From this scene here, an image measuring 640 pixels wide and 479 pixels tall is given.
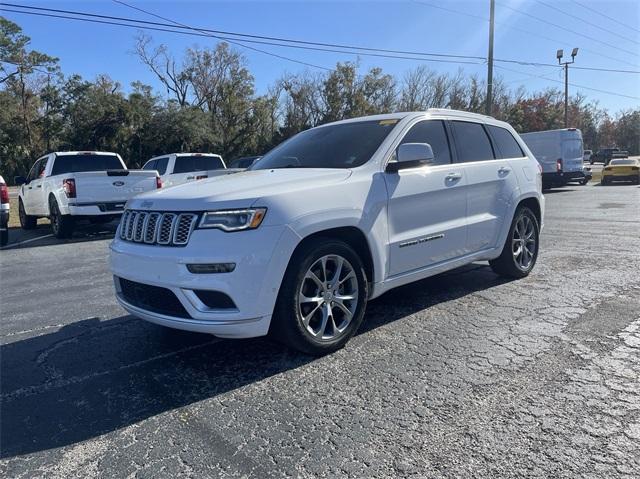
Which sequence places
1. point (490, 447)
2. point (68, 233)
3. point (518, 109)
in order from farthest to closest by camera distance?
point (518, 109)
point (68, 233)
point (490, 447)

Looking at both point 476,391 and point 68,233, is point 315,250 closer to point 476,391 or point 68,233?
point 476,391

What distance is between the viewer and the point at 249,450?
254 cm

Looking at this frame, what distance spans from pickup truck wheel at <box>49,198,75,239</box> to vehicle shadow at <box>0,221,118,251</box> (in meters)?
0.13

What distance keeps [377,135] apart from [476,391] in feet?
7.63

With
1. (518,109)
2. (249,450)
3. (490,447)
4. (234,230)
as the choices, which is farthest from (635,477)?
(518,109)

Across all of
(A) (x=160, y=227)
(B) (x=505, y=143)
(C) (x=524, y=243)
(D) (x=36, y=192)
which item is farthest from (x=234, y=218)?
(D) (x=36, y=192)

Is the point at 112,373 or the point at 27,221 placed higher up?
the point at 27,221

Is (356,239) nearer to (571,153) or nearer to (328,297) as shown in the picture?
(328,297)

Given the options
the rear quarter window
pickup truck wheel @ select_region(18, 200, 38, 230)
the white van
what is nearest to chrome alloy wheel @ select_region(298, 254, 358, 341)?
Result: the rear quarter window

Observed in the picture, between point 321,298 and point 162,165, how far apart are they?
1198 centimetres

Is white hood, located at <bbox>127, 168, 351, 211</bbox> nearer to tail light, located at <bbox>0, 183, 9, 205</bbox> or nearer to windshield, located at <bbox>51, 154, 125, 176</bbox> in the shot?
tail light, located at <bbox>0, 183, 9, 205</bbox>

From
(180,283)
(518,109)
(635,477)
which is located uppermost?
(518,109)

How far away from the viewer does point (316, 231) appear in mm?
3469

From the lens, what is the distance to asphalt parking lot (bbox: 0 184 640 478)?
96.1 inches
